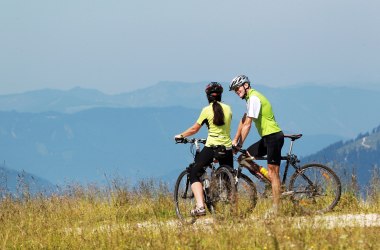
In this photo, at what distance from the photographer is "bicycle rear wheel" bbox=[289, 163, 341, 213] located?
1036 cm

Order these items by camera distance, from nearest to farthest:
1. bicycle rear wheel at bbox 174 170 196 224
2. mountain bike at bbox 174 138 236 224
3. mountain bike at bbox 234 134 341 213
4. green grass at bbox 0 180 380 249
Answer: green grass at bbox 0 180 380 249 → mountain bike at bbox 174 138 236 224 → mountain bike at bbox 234 134 341 213 → bicycle rear wheel at bbox 174 170 196 224

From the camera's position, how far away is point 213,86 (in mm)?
10109

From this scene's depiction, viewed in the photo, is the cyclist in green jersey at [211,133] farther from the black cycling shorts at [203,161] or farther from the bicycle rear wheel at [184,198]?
the bicycle rear wheel at [184,198]

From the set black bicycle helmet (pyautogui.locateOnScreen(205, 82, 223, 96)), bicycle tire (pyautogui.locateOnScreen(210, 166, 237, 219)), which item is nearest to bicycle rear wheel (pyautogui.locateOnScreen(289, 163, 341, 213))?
bicycle tire (pyautogui.locateOnScreen(210, 166, 237, 219))

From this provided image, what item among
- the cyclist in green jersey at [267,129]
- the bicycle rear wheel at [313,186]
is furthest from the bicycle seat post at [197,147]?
the bicycle rear wheel at [313,186]

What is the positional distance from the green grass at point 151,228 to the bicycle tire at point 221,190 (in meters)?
0.29

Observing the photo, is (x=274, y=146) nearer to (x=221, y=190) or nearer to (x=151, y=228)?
(x=221, y=190)

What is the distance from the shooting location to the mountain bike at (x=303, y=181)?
33.9 feet

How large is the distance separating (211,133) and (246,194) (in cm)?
105

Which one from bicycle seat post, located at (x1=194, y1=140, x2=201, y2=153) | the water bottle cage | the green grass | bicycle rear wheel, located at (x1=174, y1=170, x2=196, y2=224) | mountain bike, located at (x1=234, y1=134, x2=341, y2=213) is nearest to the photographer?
the green grass

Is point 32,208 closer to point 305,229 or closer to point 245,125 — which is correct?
point 245,125

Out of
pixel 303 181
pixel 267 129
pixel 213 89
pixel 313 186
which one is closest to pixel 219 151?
pixel 267 129

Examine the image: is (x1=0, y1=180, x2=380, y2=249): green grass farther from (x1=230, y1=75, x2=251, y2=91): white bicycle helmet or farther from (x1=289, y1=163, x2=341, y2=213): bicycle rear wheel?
(x1=230, y1=75, x2=251, y2=91): white bicycle helmet

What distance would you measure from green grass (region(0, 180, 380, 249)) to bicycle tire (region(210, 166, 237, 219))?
29 cm
